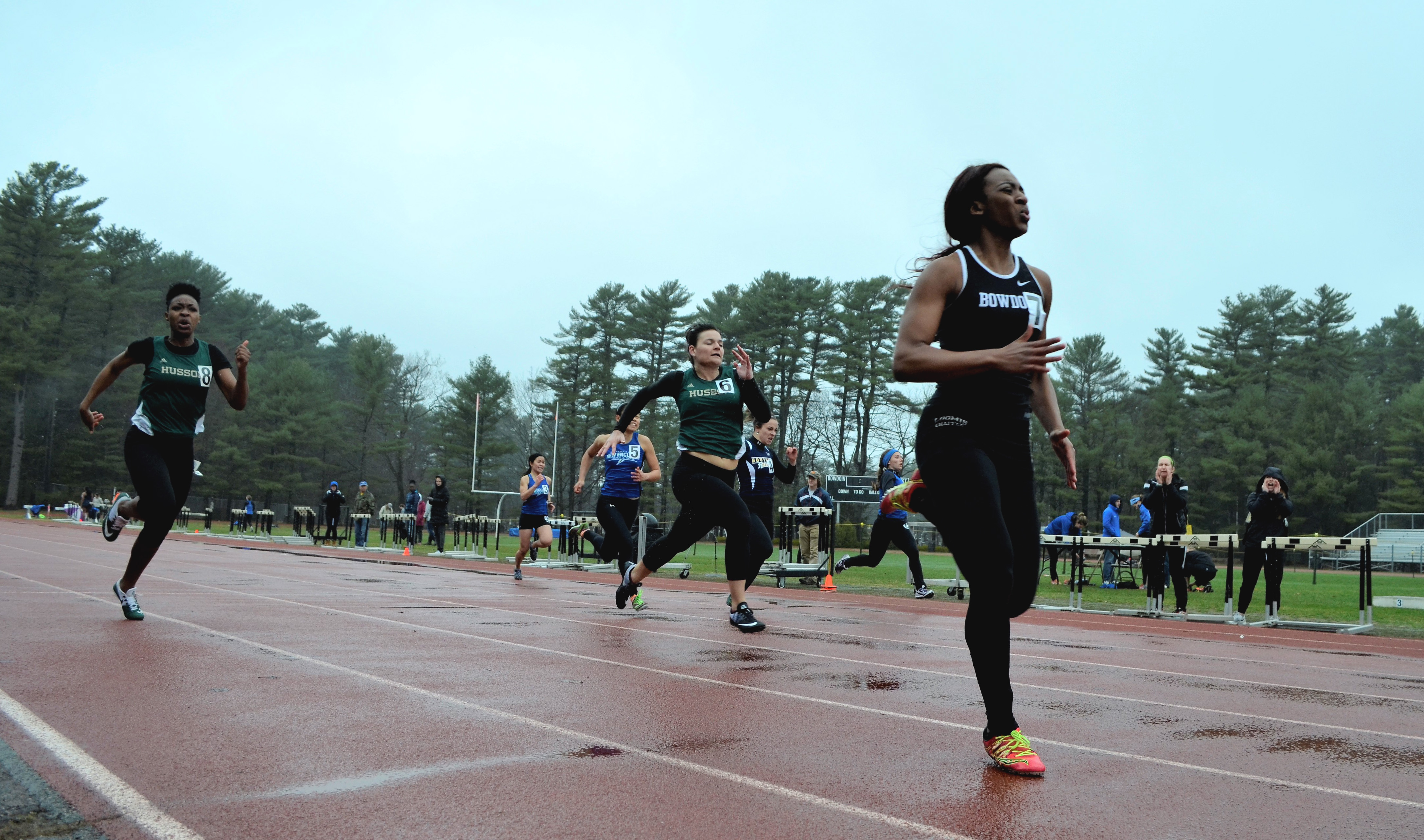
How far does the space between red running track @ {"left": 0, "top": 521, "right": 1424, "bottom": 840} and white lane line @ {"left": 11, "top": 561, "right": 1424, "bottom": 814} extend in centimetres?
2

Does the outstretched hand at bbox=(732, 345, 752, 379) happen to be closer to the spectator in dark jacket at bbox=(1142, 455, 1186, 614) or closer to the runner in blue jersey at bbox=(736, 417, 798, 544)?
the runner in blue jersey at bbox=(736, 417, 798, 544)

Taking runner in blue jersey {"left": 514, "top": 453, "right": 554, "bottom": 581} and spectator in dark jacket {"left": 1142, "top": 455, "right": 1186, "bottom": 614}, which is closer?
spectator in dark jacket {"left": 1142, "top": 455, "right": 1186, "bottom": 614}

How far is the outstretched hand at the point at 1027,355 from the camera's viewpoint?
3.38 metres

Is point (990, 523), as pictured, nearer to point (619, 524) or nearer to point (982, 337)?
point (982, 337)

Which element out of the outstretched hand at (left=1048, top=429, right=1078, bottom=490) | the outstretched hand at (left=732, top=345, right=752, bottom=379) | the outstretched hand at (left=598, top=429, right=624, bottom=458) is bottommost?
the outstretched hand at (left=1048, top=429, right=1078, bottom=490)

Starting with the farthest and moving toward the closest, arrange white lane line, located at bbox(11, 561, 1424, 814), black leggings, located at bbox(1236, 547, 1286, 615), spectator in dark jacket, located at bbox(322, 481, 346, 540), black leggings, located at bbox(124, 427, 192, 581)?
spectator in dark jacket, located at bbox(322, 481, 346, 540) → black leggings, located at bbox(1236, 547, 1286, 615) → black leggings, located at bbox(124, 427, 192, 581) → white lane line, located at bbox(11, 561, 1424, 814)

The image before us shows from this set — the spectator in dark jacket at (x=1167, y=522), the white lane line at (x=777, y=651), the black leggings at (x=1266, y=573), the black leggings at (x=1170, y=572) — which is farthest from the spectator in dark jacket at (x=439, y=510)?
the black leggings at (x=1266, y=573)

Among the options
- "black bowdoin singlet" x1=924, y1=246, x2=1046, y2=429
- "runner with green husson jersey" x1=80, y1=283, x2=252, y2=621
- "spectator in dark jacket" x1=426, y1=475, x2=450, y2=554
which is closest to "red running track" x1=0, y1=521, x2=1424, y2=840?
"runner with green husson jersey" x1=80, y1=283, x2=252, y2=621

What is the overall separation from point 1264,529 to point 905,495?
9.41 metres

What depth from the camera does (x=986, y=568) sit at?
3.36 meters

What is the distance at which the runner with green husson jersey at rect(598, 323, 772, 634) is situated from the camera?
23.5 feet

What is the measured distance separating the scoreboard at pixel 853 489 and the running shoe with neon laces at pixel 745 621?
1412cm

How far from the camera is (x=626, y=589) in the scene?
324 inches

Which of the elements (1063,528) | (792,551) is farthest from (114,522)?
(1063,528)
